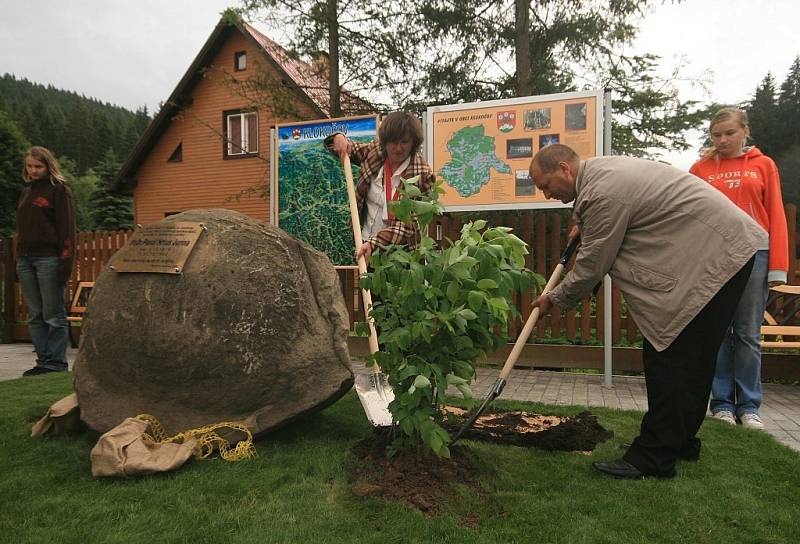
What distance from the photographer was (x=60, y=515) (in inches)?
89.5

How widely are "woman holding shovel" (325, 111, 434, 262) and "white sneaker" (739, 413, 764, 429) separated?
2.56m

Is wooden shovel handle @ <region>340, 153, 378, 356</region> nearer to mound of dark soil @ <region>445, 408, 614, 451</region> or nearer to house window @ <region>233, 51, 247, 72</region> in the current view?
mound of dark soil @ <region>445, 408, 614, 451</region>

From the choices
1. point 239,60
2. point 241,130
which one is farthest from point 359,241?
point 239,60

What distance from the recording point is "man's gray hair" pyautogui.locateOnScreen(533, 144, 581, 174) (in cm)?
284

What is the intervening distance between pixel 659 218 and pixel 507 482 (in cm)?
146

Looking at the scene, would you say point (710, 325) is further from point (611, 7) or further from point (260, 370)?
point (611, 7)

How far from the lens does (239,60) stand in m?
17.5

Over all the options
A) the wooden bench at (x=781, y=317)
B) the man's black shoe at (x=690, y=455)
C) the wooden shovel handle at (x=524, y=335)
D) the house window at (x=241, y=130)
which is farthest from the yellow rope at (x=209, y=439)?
the house window at (x=241, y=130)

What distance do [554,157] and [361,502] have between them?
1.90m

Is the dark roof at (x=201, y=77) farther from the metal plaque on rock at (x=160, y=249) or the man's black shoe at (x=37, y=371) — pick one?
the metal plaque on rock at (x=160, y=249)

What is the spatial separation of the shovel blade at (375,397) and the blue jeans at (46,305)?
3.43m

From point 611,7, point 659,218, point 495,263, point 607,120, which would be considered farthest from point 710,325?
point 611,7

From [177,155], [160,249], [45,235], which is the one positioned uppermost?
[177,155]

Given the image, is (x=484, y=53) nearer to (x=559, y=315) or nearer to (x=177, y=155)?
(x=559, y=315)
